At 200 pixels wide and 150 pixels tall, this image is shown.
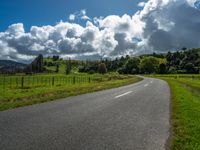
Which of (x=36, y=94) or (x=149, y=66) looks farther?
(x=149, y=66)

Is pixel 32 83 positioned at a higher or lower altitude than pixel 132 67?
lower

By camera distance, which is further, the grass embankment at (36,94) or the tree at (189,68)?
the tree at (189,68)

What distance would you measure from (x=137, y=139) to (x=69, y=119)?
8.78 feet

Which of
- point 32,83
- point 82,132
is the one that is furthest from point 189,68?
point 82,132

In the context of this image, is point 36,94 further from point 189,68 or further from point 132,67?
point 132,67

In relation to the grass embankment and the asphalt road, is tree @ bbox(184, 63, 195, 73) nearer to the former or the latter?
the grass embankment

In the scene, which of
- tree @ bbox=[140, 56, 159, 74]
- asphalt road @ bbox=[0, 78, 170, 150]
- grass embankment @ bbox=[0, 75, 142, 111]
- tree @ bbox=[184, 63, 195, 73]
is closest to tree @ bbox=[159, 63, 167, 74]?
tree @ bbox=[140, 56, 159, 74]

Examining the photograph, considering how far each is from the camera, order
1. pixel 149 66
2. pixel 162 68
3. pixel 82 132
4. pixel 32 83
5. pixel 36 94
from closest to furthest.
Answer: pixel 82 132, pixel 36 94, pixel 32 83, pixel 162 68, pixel 149 66

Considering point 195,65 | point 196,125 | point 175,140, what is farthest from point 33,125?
point 195,65

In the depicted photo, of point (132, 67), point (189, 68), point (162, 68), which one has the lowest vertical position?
point (162, 68)

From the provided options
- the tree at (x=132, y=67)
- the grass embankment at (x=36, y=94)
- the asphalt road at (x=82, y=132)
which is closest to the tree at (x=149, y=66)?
the tree at (x=132, y=67)

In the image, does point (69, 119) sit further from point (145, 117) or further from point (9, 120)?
point (145, 117)

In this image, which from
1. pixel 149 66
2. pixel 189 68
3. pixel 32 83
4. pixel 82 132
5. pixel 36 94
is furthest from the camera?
pixel 149 66

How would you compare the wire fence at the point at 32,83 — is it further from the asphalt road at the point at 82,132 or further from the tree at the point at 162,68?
the tree at the point at 162,68
